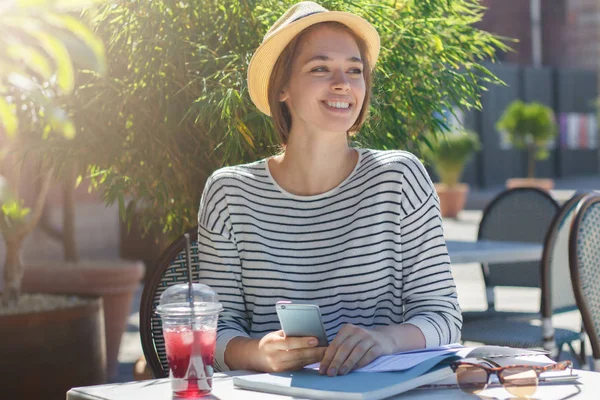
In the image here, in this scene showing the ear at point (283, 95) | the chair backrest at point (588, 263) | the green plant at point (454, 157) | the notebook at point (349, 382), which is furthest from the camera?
the green plant at point (454, 157)

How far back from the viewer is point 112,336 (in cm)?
489

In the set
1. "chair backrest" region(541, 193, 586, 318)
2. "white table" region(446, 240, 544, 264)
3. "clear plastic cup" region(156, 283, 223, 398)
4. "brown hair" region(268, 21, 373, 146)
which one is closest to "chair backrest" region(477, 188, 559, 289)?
"white table" region(446, 240, 544, 264)

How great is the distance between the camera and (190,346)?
145cm

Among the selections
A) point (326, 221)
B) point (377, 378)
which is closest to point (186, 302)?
point (377, 378)

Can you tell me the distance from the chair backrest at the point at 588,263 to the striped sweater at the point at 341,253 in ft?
1.96

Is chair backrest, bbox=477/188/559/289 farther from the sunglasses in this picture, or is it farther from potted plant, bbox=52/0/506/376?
the sunglasses

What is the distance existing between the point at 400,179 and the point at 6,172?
10.8 ft

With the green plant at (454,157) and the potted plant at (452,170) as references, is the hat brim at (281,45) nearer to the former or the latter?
the potted plant at (452,170)

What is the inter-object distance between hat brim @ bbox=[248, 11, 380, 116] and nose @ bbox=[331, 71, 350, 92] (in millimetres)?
122

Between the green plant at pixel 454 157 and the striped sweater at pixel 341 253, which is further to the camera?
the green plant at pixel 454 157

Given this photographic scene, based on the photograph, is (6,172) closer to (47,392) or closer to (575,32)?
(47,392)

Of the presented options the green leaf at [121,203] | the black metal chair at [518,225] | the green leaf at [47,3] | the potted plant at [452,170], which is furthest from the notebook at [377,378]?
the potted plant at [452,170]

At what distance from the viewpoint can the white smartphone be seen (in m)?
1.50

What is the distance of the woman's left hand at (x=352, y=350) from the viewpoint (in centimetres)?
152
